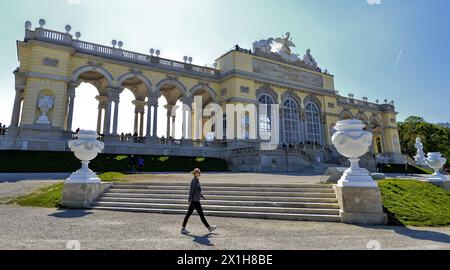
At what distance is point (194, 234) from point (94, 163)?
1959 cm

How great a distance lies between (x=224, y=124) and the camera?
36.2 meters

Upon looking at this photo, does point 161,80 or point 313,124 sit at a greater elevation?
point 161,80

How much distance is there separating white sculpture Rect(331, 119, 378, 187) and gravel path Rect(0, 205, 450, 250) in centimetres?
137

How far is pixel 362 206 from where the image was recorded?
8180mm

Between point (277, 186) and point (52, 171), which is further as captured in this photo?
point (52, 171)

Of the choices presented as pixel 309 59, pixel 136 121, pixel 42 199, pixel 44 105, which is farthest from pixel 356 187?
pixel 309 59

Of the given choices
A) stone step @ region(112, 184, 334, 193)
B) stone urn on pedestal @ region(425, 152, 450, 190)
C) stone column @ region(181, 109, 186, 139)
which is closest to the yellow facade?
stone column @ region(181, 109, 186, 139)

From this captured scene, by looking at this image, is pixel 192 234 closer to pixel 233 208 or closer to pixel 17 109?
pixel 233 208

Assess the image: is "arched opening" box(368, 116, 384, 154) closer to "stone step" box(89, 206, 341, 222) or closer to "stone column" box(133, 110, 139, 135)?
"stone column" box(133, 110, 139, 135)

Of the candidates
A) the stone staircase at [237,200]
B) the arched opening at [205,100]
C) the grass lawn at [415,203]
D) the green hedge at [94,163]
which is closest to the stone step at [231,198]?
the stone staircase at [237,200]

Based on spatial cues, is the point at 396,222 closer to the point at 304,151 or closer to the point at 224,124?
the point at 304,151

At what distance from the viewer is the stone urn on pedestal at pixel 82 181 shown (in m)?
10.8
